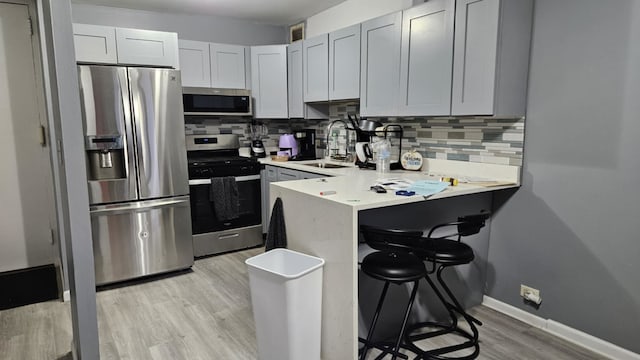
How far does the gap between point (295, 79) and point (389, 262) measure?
265 centimetres

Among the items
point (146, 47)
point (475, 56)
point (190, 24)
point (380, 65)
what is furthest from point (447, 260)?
point (190, 24)

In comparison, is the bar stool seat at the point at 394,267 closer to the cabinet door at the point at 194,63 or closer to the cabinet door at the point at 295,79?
the cabinet door at the point at 295,79

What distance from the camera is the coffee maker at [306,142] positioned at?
4.32 meters

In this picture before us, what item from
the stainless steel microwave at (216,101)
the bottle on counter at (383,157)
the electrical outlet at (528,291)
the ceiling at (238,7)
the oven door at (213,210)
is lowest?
the electrical outlet at (528,291)

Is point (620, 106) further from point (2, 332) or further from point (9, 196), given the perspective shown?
point (9, 196)

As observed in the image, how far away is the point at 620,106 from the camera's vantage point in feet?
6.58

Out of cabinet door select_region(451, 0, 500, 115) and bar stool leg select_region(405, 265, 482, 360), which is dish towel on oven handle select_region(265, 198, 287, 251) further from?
cabinet door select_region(451, 0, 500, 115)

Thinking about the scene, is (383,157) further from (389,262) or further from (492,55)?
(389,262)

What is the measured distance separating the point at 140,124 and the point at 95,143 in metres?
0.35

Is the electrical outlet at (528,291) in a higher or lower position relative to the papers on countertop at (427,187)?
lower

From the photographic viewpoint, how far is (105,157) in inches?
119

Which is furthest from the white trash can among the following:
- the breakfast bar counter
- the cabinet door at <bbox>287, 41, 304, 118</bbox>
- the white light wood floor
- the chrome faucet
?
the cabinet door at <bbox>287, 41, 304, 118</bbox>

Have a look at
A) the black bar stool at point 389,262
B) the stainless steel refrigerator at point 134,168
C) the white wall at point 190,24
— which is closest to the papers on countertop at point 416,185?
the black bar stool at point 389,262

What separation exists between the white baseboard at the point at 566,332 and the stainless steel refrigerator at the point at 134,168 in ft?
8.44
